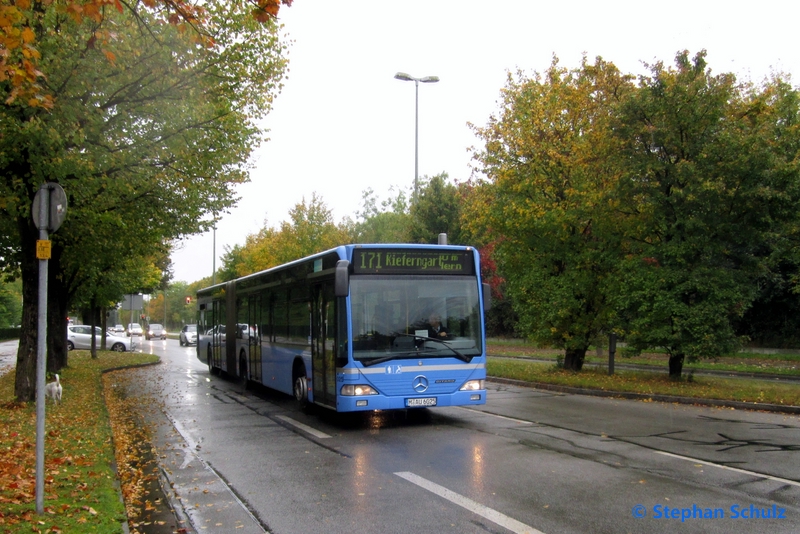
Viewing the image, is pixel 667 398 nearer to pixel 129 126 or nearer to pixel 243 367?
pixel 243 367

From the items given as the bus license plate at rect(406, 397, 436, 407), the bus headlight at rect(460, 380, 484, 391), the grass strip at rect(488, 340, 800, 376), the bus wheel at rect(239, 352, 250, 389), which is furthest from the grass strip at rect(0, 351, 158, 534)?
the grass strip at rect(488, 340, 800, 376)

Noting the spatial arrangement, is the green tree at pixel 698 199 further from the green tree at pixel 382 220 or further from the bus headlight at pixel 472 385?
the green tree at pixel 382 220

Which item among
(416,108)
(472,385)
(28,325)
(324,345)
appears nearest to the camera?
(472,385)

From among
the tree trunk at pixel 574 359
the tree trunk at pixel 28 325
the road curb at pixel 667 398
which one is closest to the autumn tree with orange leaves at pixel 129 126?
the tree trunk at pixel 28 325

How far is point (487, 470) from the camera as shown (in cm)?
802

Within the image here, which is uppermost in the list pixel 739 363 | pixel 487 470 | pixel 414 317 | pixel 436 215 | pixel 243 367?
pixel 436 215

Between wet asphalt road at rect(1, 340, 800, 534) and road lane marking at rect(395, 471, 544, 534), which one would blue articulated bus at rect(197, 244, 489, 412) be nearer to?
wet asphalt road at rect(1, 340, 800, 534)

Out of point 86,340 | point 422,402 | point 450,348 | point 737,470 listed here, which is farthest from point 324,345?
point 86,340

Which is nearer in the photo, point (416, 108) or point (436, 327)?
point (436, 327)

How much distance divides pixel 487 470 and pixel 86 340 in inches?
1527

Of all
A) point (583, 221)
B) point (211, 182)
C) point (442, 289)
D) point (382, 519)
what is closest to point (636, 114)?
point (583, 221)

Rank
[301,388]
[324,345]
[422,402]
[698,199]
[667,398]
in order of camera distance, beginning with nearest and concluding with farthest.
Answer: [422,402], [324,345], [301,388], [667,398], [698,199]

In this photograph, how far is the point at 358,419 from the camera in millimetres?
12523

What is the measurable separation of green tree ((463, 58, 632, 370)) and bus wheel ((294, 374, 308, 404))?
1010cm
